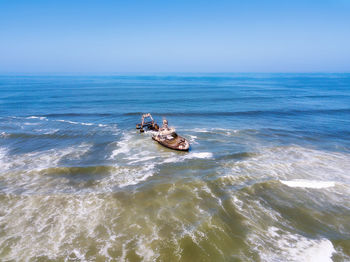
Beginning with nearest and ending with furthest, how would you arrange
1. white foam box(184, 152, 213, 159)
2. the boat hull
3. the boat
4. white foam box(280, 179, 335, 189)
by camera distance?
white foam box(280, 179, 335, 189) < white foam box(184, 152, 213, 159) < the boat hull < the boat

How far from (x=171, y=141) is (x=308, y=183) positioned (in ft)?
60.6

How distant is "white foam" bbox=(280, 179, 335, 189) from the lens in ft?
68.5

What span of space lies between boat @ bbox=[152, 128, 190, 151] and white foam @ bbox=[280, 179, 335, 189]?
13.6 meters

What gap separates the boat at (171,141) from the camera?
2985 cm

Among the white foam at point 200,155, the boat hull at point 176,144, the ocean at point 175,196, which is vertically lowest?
the ocean at point 175,196

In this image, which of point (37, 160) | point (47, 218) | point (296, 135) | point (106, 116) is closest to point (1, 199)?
point (47, 218)

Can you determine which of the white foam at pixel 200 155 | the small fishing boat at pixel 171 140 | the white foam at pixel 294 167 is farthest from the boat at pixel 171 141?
the white foam at pixel 294 167

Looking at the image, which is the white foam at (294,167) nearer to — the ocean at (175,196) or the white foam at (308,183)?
the white foam at (308,183)

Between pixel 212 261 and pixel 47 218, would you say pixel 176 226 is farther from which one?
pixel 47 218

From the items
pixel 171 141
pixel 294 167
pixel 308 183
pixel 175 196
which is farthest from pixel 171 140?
pixel 308 183

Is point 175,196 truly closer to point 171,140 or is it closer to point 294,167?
point 171,140

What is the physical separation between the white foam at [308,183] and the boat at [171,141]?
535 inches

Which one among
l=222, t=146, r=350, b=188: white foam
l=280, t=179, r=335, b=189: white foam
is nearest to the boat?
l=222, t=146, r=350, b=188: white foam

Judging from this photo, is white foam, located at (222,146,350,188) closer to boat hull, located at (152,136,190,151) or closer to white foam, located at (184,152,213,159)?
white foam, located at (184,152,213,159)
